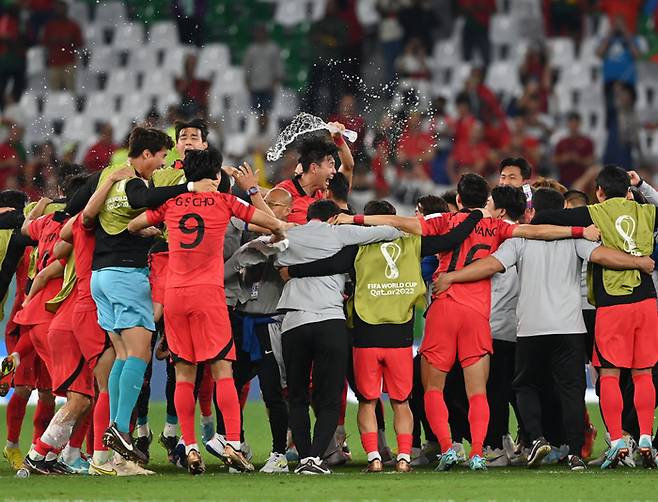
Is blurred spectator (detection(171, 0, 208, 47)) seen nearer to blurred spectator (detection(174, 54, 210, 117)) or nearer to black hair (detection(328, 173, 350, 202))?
blurred spectator (detection(174, 54, 210, 117))

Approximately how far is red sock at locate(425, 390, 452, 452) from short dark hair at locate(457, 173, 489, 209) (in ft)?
4.22

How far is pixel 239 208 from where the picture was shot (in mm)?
8344

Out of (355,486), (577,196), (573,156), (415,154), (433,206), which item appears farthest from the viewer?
(573,156)

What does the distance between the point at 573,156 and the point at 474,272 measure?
11.7 meters

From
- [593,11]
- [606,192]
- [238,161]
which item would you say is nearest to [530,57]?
[593,11]

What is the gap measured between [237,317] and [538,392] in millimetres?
2142

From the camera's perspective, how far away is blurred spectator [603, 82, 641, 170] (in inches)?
797

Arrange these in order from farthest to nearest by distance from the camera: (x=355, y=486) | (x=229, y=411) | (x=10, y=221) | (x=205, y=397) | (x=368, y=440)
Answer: (x=10, y=221) → (x=205, y=397) → (x=368, y=440) → (x=229, y=411) → (x=355, y=486)

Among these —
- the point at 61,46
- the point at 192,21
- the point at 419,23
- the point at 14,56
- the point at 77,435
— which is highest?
the point at 192,21

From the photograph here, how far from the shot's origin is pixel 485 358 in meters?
8.73

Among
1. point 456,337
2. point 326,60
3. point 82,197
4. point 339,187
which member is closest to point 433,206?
point 339,187

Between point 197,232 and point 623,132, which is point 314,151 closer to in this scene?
point 197,232

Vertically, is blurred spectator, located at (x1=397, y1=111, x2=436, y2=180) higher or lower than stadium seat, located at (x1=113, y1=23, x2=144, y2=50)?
lower

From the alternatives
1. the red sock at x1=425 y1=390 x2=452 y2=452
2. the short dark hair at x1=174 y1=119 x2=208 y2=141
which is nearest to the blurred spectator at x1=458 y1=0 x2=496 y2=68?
the short dark hair at x1=174 y1=119 x2=208 y2=141
